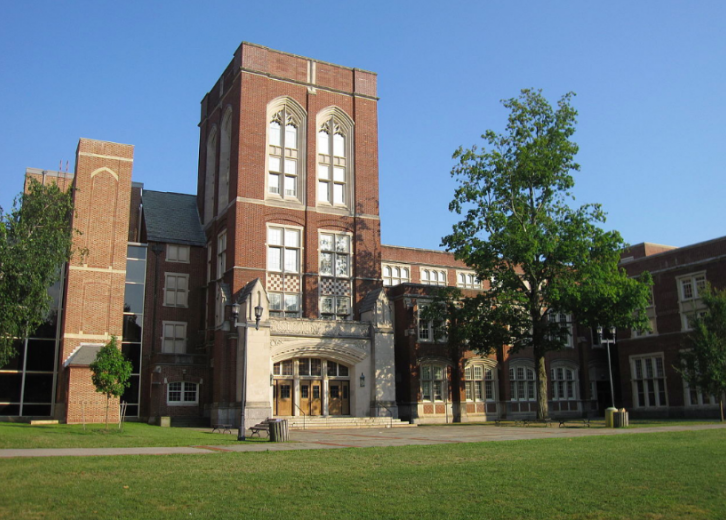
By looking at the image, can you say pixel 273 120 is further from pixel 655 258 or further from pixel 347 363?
pixel 655 258

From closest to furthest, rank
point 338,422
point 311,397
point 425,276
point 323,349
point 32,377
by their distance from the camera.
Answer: point 338,422
point 323,349
point 311,397
point 32,377
point 425,276

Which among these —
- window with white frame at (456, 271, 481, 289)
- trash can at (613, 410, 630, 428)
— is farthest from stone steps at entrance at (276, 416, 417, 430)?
window with white frame at (456, 271, 481, 289)

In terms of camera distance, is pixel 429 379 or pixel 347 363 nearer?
pixel 347 363

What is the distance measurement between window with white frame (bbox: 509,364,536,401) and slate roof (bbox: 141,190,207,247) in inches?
867

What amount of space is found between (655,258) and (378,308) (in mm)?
19830

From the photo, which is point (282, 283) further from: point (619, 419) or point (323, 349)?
point (619, 419)

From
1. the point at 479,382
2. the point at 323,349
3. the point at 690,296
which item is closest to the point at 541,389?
the point at 479,382

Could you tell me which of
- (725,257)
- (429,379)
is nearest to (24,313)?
(429,379)

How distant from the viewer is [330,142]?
137 ft

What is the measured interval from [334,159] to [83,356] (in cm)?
1853

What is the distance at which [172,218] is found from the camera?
144ft

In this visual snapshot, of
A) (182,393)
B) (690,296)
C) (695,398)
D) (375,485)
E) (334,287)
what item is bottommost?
(375,485)

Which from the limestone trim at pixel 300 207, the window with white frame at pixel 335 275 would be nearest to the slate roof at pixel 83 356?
the limestone trim at pixel 300 207

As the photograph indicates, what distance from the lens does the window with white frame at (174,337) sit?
40719 millimetres
